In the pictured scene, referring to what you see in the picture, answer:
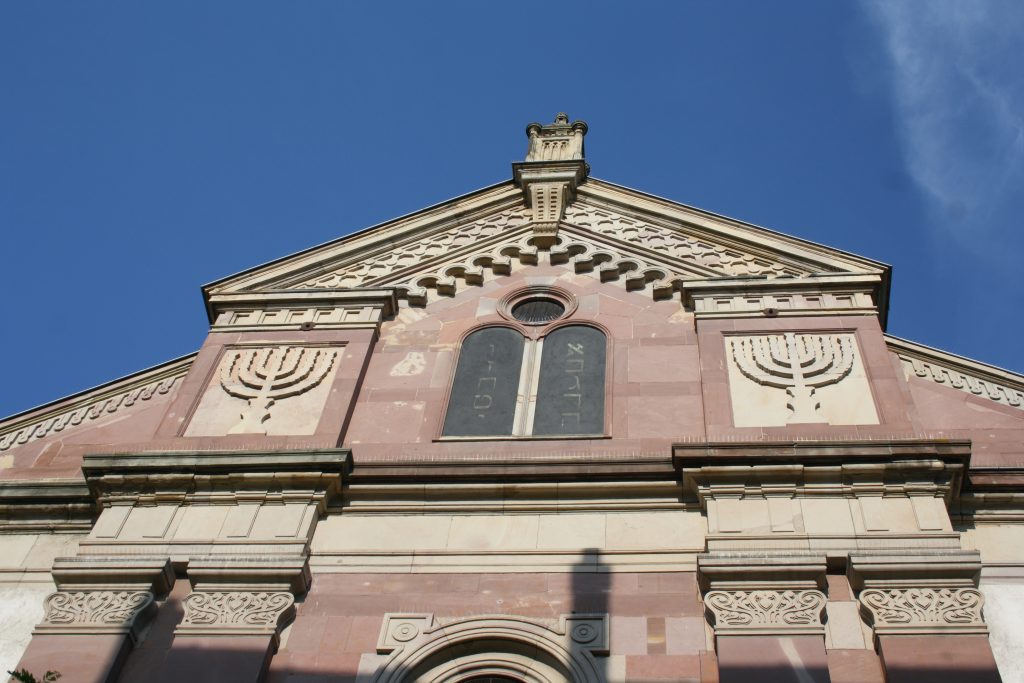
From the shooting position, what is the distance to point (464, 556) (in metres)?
12.0

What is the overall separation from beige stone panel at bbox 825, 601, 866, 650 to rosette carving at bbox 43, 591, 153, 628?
6377 mm

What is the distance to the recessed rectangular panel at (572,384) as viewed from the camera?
14047 mm

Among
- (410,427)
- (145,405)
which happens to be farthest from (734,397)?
(145,405)

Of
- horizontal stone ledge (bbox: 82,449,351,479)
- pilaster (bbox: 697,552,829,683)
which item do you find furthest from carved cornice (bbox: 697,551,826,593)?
horizontal stone ledge (bbox: 82,449,351,479)

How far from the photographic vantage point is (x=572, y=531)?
480 inches

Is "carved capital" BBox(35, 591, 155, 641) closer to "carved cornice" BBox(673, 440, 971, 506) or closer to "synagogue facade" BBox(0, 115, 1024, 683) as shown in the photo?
"synagogue facade" BBox(0, 115, 1024, 683)

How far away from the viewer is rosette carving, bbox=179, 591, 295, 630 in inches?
442

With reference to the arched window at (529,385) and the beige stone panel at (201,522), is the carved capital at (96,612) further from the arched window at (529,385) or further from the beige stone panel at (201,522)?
A: the arched window at (529,385)

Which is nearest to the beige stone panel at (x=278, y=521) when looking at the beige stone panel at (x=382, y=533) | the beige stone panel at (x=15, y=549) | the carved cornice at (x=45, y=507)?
the beige stone panel at (x=382, y=533)

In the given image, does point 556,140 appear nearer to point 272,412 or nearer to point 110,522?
point 272,412

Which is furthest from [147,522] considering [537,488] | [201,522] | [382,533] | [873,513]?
[873,513]

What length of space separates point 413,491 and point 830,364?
5.11 meters

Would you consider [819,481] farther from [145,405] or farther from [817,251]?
[145,405]

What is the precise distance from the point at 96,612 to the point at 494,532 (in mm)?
3922
